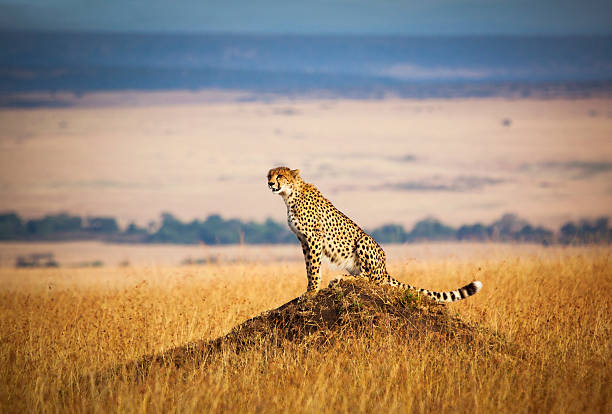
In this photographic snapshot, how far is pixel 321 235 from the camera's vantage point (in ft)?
25.8

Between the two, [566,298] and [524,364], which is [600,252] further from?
[524,364]

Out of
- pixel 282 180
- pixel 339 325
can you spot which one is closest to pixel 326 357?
pixel 339 325

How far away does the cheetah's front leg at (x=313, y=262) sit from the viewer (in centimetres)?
775

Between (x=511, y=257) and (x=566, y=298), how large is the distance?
3163mm

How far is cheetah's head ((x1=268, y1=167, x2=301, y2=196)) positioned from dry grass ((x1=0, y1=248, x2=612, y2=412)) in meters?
1.39

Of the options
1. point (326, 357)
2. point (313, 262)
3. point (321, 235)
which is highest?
point (321, 235)

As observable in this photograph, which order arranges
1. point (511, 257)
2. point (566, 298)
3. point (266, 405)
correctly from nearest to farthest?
1. point (266, 405)
2. point (566, 298)
3. point (511, 257)

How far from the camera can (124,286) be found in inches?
466

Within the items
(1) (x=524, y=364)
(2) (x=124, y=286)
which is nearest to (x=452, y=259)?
(2) (x=124, y=286)

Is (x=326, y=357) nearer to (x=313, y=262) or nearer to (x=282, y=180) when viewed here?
(x=313, y=262)

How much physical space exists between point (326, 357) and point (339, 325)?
58 centimetres

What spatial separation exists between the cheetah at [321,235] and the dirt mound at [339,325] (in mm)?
630

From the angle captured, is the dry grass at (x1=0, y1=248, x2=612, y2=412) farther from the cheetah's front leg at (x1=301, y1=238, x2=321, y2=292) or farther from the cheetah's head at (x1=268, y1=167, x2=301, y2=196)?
→ the cheetah's head at (x1=268, y1=167, x2=301, y2=196)

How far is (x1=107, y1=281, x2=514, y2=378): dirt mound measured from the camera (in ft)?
21.4
